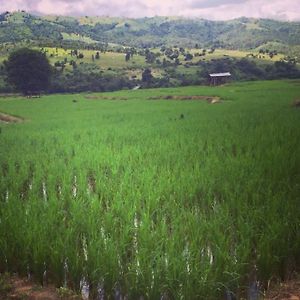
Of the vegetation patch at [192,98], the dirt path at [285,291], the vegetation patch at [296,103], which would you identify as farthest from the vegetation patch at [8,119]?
the dirt path at [285,291]

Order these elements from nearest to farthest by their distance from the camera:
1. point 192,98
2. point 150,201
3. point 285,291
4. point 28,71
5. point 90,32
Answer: point 285,291
point 150,201
point 28,71
point 192,98
point 90,32

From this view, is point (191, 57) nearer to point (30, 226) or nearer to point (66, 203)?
point (66, 203)

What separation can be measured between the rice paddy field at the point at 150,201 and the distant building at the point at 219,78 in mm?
1773

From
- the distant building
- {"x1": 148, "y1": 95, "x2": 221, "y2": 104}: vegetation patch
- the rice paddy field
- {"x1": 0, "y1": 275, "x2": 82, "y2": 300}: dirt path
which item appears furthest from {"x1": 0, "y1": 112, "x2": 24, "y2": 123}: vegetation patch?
{"x1": 0, "y1": 275, "x2": 82, "y2": 300}: dirt path

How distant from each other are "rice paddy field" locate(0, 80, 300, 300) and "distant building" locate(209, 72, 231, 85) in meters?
1.77

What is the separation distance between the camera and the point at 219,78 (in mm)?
8719

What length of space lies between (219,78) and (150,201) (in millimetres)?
6123

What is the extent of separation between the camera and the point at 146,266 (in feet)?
6.97

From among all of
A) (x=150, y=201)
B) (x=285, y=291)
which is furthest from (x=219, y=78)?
(x=285, y=291)

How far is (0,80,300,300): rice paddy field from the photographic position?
7.13 feet

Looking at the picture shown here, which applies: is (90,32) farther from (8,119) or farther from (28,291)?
(28,291)

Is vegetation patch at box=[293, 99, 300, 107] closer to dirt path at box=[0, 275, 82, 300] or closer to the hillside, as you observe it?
the hillside

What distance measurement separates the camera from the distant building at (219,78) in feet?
28.8

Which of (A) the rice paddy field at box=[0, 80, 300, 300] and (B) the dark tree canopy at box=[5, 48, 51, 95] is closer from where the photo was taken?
(A) the rice paddy field at box=[0, 80, 300, 300]
